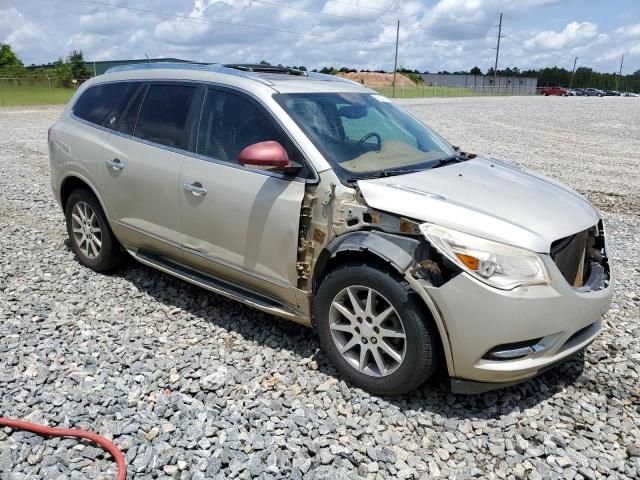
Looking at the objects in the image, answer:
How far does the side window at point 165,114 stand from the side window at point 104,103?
0.34 meters

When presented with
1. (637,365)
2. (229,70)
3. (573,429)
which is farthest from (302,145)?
(637,365)

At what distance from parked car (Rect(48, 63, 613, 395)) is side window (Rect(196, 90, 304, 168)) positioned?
0.04ft

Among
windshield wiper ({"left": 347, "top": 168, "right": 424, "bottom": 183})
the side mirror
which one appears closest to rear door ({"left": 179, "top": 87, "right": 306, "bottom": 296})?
the side mirror

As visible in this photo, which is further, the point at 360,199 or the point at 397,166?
the point at 397,166

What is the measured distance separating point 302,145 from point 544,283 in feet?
5.58

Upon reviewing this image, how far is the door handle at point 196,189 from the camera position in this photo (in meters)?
4.14

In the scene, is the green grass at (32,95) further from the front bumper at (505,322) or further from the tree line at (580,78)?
the tree line at (580,78)

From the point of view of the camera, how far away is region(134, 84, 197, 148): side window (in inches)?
175

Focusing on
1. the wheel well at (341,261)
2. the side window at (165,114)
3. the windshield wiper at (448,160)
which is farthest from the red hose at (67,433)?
the windshield wiper at (448,160)

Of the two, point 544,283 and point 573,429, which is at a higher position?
point 544,283

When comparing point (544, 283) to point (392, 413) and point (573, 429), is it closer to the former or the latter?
point (573, 429)

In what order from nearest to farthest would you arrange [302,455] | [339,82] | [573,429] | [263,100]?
[302,455]
[573,429]
[263,100]
[339,82]

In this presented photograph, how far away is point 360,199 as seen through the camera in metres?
3.45

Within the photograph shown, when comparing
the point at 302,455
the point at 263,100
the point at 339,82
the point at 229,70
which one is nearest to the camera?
the point at 302,455
